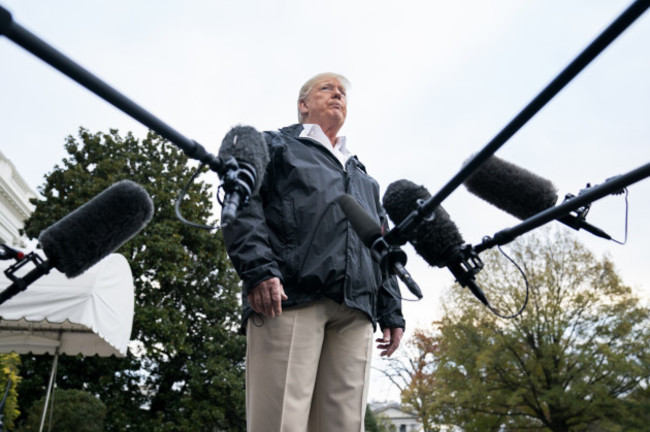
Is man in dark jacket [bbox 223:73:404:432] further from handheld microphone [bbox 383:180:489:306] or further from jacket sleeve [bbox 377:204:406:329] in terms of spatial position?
handheld microphone [bbox 383:180:489:306]

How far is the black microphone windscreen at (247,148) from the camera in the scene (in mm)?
1665

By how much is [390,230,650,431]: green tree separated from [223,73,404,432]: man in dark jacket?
52.9ft

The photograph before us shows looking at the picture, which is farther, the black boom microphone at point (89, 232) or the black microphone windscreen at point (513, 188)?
the black microphone windscreen at point (513, 188)

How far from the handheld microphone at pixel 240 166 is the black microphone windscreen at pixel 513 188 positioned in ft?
2.70

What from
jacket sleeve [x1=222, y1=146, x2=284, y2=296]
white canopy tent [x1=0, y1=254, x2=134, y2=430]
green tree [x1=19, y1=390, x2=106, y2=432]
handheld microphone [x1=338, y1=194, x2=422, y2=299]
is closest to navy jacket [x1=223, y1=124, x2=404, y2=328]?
jacket sleeve [x1=222, y1=146, x2=284, y2=296]

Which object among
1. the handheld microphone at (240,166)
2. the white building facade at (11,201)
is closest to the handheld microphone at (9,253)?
the handheld microphone at (240,166)

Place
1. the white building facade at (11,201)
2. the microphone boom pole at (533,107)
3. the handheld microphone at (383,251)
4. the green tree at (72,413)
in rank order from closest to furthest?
the microphone boom pole at (533,107) < the handheld microphone at (383,251) < the green tree at (72,413) < the white building facade at (11,201)

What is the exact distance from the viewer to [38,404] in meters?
9.61

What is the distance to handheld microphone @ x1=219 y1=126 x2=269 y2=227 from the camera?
59.1 inches

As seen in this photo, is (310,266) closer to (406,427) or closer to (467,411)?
(467,411)

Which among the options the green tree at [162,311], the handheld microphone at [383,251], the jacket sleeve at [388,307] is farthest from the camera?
the green tree at [162,311]

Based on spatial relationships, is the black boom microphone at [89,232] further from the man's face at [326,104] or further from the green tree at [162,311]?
the green tree at [162,311]

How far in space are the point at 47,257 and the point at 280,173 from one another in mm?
1263

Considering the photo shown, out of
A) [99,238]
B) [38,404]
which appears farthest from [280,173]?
[38,404]
